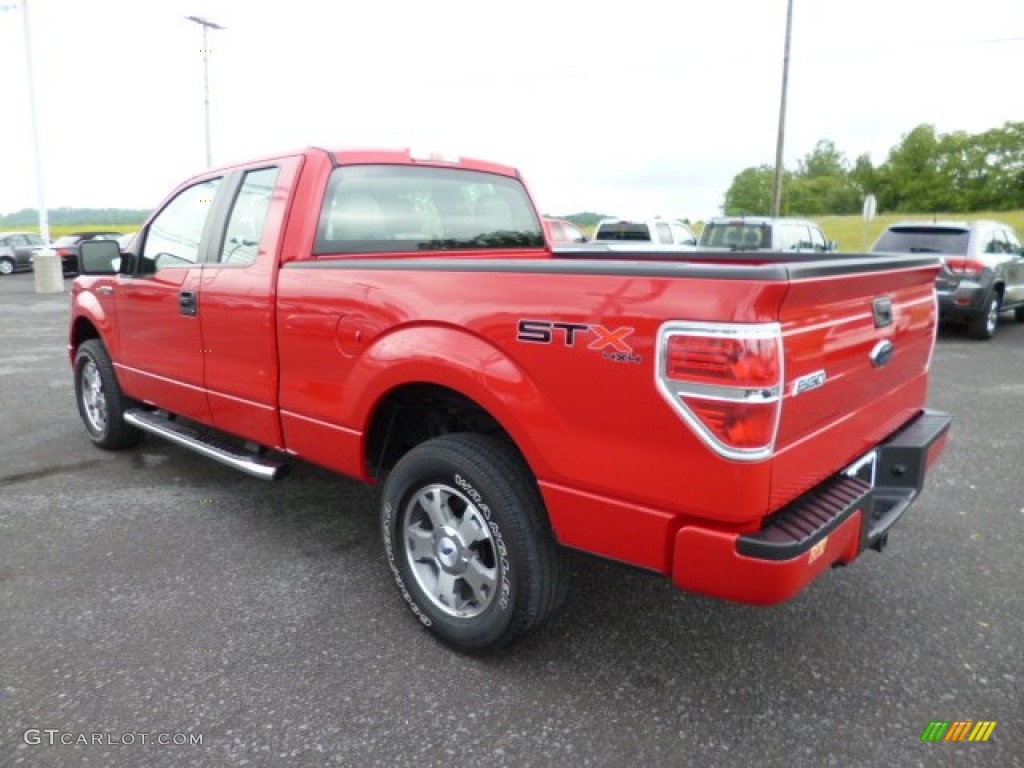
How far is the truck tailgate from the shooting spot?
213cm

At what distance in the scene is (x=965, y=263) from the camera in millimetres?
11047

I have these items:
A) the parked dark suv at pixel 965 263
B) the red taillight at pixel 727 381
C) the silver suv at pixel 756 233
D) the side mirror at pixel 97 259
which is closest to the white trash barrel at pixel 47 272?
the silver suv at pixel 756 233

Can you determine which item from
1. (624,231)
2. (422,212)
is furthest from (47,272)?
(422,212)

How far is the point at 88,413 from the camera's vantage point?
5555 mm

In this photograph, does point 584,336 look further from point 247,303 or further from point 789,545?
point 247,303

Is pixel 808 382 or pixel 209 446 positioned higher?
pixel 808 382

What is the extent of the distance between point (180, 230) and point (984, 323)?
1135 centimetres

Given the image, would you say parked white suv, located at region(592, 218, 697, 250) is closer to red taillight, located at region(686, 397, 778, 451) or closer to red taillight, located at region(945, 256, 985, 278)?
red taillight, located at region(945, 256, 985, 278)

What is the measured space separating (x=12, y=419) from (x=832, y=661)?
6.42m

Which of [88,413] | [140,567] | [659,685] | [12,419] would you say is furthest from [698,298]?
[12,419]

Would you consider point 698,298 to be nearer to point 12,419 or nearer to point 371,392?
point 371,392

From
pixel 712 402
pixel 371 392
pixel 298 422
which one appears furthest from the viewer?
pixel 298 422

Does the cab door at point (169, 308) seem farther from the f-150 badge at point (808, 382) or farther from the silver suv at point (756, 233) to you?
the silver suv at point (756, 233)

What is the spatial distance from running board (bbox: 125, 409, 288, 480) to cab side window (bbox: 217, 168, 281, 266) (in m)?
0.96
